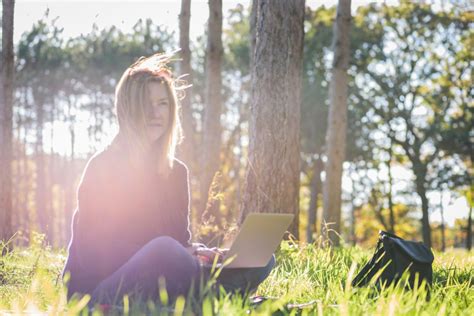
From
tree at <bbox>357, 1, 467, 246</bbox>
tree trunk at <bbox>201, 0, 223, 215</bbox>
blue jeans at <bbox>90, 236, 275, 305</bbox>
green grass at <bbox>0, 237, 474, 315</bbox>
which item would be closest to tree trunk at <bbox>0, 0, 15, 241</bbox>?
green grass at <bbox>0, 237, 474, 315</bbox>

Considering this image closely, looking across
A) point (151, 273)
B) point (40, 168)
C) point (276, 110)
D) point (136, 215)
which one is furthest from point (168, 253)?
point (40, 168)

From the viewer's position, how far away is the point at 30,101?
29.7 m

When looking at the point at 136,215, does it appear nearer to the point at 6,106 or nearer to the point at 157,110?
the point at 157,110

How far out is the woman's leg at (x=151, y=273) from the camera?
12.9 feet

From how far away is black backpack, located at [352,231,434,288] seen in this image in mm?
4844

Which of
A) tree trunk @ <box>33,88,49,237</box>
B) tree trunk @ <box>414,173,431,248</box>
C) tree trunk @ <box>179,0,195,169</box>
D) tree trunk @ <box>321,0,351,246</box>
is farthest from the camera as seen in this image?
tree trunk @ <box>33,88,49,237</box>

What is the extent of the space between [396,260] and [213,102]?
808 cm

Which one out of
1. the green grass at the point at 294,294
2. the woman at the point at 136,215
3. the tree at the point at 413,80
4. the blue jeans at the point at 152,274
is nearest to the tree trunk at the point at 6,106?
the green grass at the point at 294,294

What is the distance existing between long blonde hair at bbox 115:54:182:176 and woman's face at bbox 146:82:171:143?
1.1 inches

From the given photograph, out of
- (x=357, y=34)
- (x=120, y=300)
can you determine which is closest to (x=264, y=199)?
(x=120, y=300)

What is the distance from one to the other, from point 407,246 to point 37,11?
7.28 metres

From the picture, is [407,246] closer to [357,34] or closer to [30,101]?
[357,34]

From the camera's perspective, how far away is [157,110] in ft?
14.1

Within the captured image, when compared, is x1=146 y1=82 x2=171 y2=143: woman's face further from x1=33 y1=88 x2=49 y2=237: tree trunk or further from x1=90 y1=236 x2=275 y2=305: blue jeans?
x1=33 y1=88 x2=49 y2=237: tree trunk
